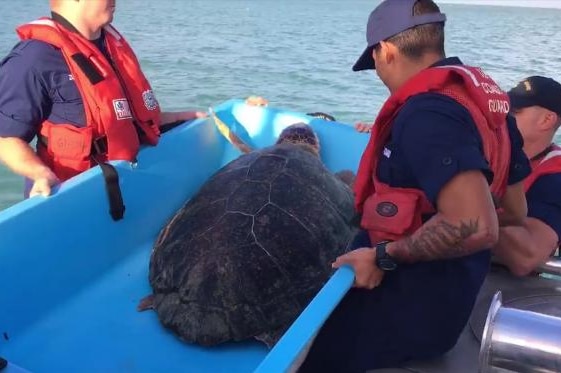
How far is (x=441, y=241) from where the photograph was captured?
1748mm

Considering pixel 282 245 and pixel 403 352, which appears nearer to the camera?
pixel 403 352

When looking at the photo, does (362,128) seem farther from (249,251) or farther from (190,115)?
(249,251)

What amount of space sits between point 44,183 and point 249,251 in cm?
110

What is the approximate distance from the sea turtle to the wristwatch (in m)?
1.08

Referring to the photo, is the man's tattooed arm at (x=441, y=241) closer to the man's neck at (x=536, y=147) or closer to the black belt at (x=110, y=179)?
the man's neck at (x=536, y=147)

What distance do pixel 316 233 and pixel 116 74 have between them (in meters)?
1.52

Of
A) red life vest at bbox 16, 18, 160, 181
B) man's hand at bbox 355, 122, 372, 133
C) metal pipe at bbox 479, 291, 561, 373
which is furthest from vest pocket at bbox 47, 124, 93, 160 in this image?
metal pipe at bbox 479, 291, 561, 373

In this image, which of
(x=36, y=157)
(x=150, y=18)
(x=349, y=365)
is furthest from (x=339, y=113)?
(x=150, y=18)

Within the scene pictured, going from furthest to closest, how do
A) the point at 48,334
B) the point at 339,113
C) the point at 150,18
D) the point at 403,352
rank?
the point at 150,18, the point at 339,113, the point at 48,334, the point at 403,352

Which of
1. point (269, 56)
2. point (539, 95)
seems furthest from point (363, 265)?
point (269, 56)

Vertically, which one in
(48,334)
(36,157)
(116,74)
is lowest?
(48,334)

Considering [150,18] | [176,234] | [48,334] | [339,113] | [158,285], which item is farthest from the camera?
[150,18]

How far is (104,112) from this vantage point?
123 inches

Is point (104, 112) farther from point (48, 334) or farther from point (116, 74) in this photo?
point (48, 334)
